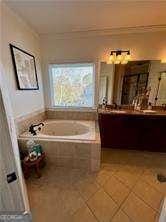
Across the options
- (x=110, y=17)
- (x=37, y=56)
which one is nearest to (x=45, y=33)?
(x=37, y=56)

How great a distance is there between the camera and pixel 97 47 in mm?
2902

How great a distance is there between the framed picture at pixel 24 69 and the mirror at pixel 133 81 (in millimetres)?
1419

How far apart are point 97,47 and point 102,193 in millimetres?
2673

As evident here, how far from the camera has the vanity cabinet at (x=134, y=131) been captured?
8.48 feet

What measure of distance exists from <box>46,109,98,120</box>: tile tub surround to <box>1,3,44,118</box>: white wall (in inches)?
16.9

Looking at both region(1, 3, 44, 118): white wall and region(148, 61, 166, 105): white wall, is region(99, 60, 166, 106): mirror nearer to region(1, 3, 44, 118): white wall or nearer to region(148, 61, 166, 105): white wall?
region(148, 61, 166, 105): white wall

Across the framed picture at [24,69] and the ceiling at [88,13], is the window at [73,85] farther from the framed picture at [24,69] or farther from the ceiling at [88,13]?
the ceiling at [88,13]

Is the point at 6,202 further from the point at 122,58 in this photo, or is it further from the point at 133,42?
the point at 133,42

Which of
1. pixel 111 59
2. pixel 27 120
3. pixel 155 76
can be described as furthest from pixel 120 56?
pixel 27 120

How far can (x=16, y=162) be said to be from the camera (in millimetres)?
944

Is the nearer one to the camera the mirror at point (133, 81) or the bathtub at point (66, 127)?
the mirror at point (133, 81)

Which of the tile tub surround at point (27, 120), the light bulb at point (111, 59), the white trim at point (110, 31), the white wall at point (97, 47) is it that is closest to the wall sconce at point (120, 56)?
the light bulb at point (111, 59)

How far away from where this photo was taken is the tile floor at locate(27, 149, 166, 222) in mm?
1442

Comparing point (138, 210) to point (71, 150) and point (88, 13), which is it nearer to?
point (71, 150)
